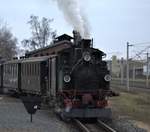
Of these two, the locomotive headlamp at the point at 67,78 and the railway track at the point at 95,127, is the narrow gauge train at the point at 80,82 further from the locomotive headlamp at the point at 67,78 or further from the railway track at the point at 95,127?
the railway track at the point at 95,127

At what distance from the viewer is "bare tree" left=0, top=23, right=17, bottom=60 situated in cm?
8881

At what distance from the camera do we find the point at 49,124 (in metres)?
18.8

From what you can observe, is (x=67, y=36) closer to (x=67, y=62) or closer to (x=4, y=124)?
(x=67, y=62)

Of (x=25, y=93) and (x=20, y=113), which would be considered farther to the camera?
(x=25, y=93)

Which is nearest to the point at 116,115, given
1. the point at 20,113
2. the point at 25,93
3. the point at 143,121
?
the point at 143,121

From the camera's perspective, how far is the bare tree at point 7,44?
8881 cm

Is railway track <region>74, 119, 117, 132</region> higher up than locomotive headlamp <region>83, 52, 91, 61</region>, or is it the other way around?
locomotive headlamp <region>83, 52, 91, 61</region>

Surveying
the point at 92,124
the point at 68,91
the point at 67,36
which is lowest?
the point at 92,124

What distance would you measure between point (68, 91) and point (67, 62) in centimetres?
140

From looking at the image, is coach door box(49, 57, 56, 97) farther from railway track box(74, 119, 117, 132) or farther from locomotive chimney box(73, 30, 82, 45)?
railway track box(74, 119, 117, 132)

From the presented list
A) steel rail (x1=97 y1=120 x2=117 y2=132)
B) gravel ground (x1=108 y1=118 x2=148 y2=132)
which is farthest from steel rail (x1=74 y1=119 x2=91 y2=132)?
gravel ground (x1=108 y1=118 x2=148 y2=132)

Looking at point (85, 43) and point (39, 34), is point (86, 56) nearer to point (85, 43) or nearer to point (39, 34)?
point (85, 43)

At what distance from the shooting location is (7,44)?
93.3 metres

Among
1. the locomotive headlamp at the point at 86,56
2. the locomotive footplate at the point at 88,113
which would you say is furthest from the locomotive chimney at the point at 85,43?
the locomotive footplate at the point at 88,113
